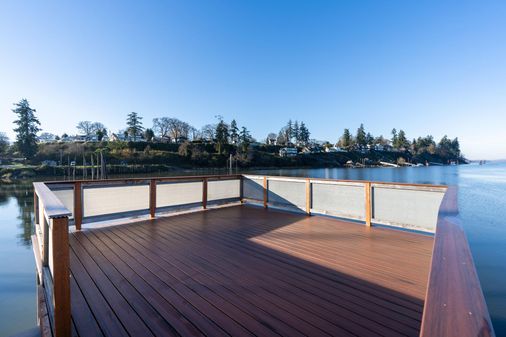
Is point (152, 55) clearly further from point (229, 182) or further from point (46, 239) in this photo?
point (46, 239)

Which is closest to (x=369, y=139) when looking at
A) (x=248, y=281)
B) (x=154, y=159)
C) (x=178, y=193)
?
(x=154, y=159)

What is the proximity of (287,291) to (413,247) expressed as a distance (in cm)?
229

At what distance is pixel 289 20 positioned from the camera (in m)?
19.3

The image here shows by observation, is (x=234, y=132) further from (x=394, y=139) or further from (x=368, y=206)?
(x=394, y=139)

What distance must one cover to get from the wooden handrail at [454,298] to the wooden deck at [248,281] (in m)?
1.18

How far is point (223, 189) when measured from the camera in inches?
257

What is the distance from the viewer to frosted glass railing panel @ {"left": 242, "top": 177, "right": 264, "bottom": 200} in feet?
21.2

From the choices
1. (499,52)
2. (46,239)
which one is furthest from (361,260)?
(499,52)

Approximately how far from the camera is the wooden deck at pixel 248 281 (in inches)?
76.4

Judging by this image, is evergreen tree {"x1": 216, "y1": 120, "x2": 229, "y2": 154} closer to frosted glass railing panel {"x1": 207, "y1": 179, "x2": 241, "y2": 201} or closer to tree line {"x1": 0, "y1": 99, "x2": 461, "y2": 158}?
tree line {"x1": 0, "y1": 99, "x2": 461, "y2": 158}

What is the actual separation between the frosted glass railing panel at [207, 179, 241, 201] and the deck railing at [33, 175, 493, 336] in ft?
0.08

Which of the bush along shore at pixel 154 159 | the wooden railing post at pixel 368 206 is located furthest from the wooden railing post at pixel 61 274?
the bush along shore at pixel 154 159

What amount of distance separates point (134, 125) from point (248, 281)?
232ft

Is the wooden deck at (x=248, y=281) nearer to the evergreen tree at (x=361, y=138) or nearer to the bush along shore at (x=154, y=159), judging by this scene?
the bush along shore at (x=154, y=159)
